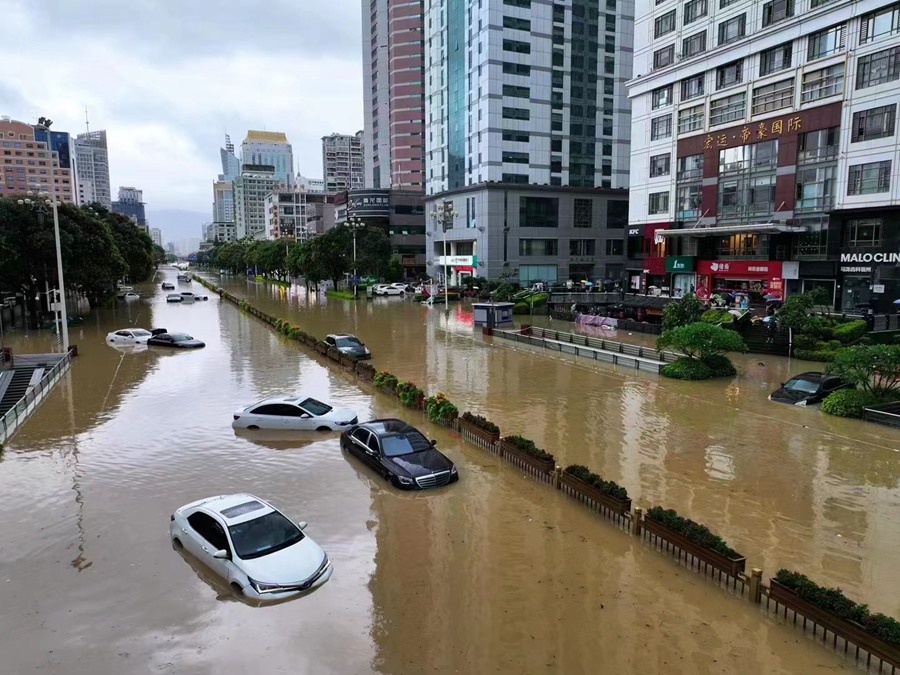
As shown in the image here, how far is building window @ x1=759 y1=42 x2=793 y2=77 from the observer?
46500 millimetres

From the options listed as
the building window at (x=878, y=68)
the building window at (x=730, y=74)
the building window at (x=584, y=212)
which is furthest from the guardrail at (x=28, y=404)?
the building window at (x=584, y=212)

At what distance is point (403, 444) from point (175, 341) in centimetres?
2765

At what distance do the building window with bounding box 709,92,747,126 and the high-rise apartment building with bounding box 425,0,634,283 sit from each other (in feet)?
88.6

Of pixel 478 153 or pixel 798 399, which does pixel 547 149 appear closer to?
pixel 478 153

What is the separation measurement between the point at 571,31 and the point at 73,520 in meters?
81.7

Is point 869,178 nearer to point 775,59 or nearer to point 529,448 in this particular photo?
point 775,59

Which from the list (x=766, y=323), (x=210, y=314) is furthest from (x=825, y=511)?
(x=210, y=314)

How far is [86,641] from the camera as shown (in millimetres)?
9164

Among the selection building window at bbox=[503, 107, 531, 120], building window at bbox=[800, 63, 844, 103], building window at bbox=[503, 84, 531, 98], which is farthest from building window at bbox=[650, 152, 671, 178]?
building window at bbox=[503, 84, 531, 98]

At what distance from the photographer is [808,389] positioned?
23.5 meters

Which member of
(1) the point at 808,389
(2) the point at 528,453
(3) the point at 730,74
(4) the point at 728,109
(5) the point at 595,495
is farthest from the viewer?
(4) the point at 728,109

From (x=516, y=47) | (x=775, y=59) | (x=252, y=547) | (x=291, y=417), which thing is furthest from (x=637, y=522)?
(x=516, y=47)

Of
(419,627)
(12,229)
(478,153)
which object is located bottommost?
(419,627)

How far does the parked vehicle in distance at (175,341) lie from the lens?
3866 cm
